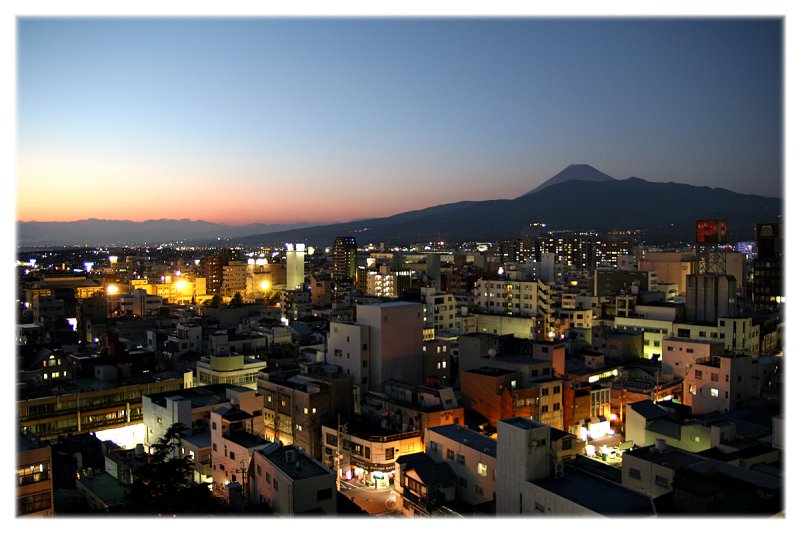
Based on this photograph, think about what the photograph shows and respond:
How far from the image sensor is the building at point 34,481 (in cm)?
488

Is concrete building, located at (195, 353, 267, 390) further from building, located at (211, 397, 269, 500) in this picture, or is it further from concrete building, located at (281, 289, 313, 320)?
concrete building, located at (281, 289, 313, 320)

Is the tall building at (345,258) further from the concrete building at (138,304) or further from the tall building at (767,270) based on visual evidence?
the tall building at (767,270)

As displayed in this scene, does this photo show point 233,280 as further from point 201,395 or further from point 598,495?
point 598,495

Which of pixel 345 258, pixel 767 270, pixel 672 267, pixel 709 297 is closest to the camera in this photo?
pixel 709 297

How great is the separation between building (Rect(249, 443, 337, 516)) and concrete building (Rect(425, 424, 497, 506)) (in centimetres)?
176

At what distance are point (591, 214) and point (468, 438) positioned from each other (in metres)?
51.8

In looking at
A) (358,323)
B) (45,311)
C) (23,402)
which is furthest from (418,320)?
(45,311)

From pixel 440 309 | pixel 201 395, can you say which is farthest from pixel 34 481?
pixel 440 309

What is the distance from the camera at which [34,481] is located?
4984mm

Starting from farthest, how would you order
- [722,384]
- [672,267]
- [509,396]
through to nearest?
[672,267] → [722,384] → [509,396]

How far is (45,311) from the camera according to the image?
59.4ft

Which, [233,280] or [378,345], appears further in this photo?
[233,280]

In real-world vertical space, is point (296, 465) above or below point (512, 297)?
below
